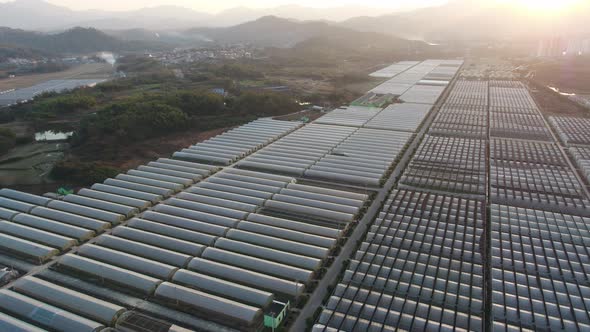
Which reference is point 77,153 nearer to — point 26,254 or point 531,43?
point 26,254

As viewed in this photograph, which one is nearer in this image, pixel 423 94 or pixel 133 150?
pixel 133 150

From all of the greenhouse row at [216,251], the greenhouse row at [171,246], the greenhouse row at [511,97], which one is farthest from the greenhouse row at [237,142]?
the greenhouse row at [511,97]

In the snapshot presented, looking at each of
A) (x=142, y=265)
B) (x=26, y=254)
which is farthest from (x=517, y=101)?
(x=26, y=254)

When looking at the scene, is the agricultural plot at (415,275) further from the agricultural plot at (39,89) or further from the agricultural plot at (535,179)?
the agricultural plot at (39,89)

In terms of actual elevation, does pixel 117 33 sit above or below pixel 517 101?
above

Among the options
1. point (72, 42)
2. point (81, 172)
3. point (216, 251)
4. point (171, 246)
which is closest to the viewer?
point (216, 251)

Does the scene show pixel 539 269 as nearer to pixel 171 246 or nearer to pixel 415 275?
pixel 415 275

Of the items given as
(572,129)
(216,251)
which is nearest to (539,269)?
(216,251)
